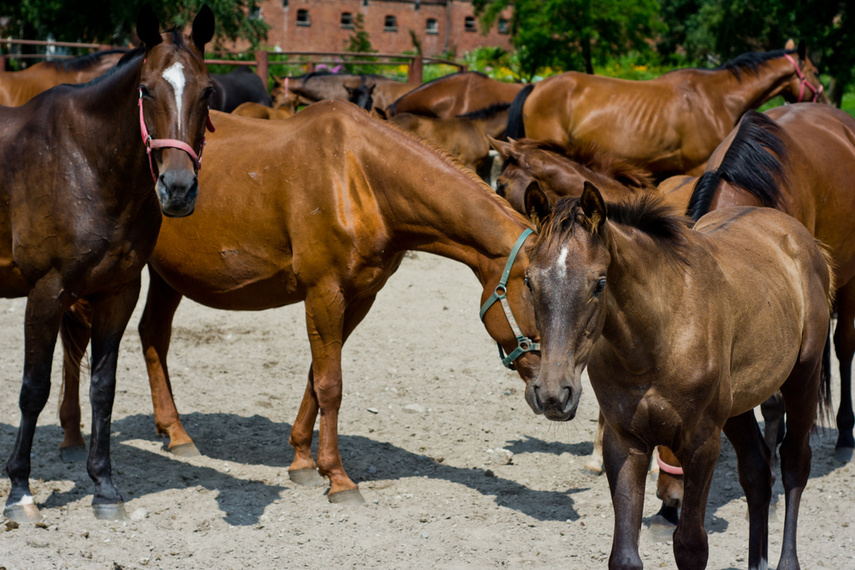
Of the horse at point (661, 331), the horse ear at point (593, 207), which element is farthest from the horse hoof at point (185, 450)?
the horse ear at point (593, 207)

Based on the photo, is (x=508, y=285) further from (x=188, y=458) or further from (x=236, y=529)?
(x=188, y=458)

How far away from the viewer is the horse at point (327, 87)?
13734 millimetres

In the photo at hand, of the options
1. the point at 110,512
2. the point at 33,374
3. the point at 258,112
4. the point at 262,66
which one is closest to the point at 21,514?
the point at 110,512

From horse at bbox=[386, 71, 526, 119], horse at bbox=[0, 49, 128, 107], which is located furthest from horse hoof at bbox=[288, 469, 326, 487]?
horse at bbox=[386, 71, 526, 119]

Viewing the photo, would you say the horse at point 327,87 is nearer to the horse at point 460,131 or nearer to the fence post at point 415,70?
the fence post at point 415,70

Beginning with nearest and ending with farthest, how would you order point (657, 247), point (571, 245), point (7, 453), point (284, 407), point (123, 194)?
point (571, 245) → point (657, 247) → point (123, 194) → point (7, 453) → point (284, 407)

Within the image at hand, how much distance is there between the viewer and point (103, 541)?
3.91 meters

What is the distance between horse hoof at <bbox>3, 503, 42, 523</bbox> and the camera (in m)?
4.05

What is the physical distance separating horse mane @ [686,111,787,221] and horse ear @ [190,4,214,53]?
2.56 metres

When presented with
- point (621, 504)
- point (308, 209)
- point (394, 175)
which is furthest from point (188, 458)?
point (621, 504)

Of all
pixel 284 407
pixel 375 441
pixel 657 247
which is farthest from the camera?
pixel 284 407

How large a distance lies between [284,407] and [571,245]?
3.90 metres

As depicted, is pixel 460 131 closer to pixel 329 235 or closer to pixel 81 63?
pixel 81 63

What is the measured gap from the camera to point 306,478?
479 cm
